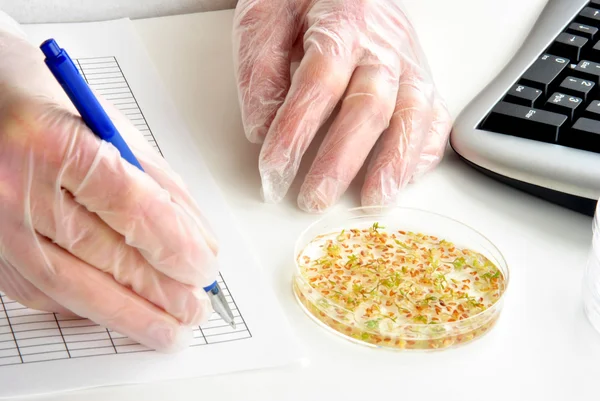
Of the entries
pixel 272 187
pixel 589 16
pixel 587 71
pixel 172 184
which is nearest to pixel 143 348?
pixel 172 184

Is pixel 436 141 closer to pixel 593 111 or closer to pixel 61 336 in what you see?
pixel 593 111

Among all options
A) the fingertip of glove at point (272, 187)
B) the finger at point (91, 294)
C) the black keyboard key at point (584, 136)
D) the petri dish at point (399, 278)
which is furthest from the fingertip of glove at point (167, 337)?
the black keyboard key at point (584, 136)

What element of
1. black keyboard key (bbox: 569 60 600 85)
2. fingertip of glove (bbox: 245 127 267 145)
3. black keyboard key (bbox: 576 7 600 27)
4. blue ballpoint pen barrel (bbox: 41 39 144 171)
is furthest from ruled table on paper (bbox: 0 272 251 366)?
black keyboard key (bbox: 576 7 600 27)

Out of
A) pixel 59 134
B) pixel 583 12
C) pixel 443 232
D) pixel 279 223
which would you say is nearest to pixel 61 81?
pixel 59 134

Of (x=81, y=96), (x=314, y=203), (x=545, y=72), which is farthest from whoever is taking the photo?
(x=545, y=72)

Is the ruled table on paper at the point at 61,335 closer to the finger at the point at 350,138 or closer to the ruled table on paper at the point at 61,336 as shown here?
the ruled table on paper at the point at 61,336

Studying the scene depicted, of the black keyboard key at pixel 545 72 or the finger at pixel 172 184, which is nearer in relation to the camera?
the finger at pixel 172 184

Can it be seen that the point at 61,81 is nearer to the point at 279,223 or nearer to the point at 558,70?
the point at 279,223
